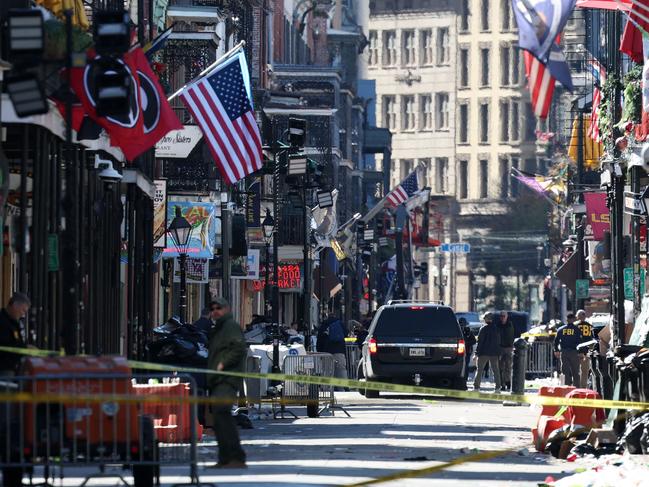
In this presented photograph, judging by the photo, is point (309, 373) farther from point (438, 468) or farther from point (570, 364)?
point (438, 468)

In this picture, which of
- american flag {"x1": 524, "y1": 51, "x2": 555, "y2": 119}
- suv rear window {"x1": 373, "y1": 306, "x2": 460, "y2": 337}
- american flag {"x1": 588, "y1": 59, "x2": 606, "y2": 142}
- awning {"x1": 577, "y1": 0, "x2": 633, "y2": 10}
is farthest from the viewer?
american flag {"x1": 588, "y1": 59, "x2": 606, "y2": 142}

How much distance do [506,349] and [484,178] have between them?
11049cm

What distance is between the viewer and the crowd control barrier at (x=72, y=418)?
16562 mm

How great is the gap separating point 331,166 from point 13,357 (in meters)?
73.3

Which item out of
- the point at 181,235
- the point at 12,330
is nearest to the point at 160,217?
the point at 181,235

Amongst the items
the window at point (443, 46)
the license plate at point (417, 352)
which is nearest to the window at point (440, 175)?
the window at point (443, 46)

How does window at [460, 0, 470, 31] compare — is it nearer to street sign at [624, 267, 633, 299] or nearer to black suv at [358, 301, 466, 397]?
street sign at [624, 267, 633, 299]

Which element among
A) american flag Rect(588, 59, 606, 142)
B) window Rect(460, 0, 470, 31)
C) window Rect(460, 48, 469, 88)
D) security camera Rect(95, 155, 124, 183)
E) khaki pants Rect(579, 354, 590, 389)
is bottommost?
khaki pants Rect(579, 354, 590, 389)

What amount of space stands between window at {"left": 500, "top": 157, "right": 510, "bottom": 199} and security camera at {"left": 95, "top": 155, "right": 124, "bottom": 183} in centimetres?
12263

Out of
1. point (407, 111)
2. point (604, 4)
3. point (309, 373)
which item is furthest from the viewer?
point (407, 111)

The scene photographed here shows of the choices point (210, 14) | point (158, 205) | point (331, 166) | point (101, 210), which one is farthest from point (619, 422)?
point (331, 166)

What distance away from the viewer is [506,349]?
45625 mm

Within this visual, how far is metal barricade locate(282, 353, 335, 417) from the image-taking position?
32891 mm

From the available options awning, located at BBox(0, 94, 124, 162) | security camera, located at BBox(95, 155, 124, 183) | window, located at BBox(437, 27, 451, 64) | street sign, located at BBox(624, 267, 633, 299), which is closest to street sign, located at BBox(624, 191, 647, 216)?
street sign, located at BBox(624, 267, 633, 299)
